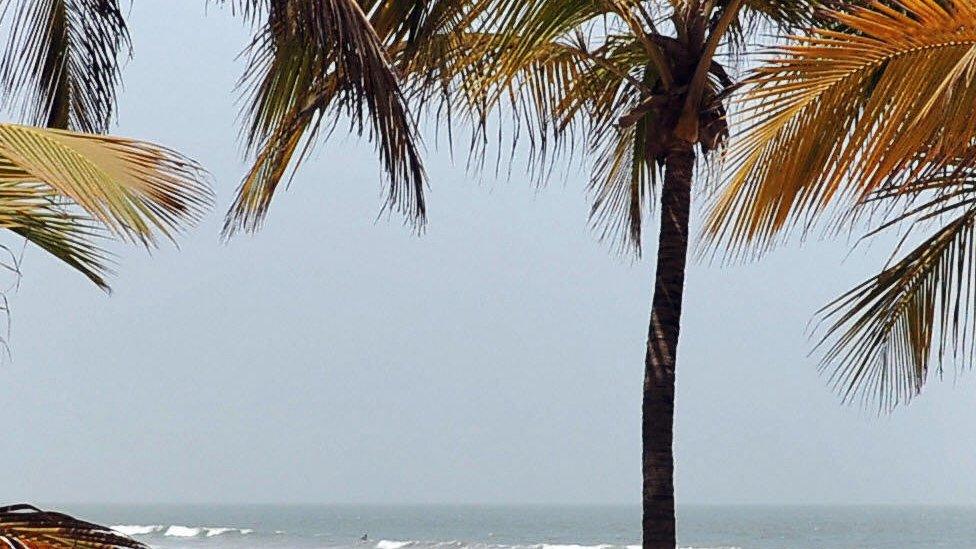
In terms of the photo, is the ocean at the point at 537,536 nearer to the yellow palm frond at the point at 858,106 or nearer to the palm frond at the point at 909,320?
the palm frond at the point at 909,320

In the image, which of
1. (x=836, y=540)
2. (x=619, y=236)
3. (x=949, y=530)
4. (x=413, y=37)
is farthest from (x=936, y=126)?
(x=949, y=530)

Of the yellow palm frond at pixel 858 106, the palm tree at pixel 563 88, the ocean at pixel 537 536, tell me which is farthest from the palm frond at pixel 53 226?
the ocean at pixel 537 536

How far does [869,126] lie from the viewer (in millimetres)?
3109

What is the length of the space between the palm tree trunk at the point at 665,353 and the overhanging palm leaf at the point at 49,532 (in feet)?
9.96

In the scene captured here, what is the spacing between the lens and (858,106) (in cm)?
326

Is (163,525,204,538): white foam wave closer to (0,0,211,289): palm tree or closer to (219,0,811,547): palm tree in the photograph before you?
(219,0,811,547): palm tree

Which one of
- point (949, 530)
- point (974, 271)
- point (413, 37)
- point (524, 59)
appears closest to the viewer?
point (413, 37)

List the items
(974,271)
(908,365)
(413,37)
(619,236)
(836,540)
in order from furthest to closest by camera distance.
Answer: (836,540) → (619,236) → (908,365) → (974,271) → (413,37)

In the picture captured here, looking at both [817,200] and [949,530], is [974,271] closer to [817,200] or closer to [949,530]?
[817,200]

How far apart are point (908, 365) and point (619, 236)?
75.0 inches

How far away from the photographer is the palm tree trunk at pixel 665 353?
534 centimetres

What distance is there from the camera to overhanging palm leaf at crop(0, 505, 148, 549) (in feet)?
8.48

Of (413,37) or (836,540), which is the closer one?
(413,37)

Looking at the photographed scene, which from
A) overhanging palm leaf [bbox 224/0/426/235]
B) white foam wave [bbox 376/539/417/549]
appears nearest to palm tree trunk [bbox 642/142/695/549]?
overhanging palm leaf [bbox 224/0/426/235]
